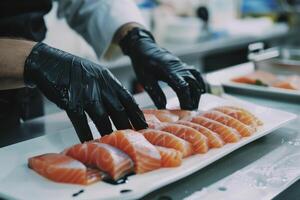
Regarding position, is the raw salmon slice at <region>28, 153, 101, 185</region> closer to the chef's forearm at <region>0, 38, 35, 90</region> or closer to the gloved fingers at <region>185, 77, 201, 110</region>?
the chef's forearm at <region>0, 38, 35, 90</region>

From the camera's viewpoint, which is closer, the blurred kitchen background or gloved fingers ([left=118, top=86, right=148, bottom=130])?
gloved fingers ([left=118, top=86, right=148, bottom=130])

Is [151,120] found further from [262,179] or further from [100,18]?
[100,18]

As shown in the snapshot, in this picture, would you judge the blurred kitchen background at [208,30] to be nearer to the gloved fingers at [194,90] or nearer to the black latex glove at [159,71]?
the black latex glove at [159,71]

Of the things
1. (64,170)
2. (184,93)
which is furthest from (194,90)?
(64,170)

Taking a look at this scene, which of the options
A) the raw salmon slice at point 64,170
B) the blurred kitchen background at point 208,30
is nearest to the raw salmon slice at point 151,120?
the raw salmon slice at point 64,170

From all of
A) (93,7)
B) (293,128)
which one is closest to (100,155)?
(293,128)

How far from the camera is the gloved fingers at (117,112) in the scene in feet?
4.36

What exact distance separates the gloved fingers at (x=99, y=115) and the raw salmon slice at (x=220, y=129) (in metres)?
0.29

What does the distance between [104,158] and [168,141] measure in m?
0.21

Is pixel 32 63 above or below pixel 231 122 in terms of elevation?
above

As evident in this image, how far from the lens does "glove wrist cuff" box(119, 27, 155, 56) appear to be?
6.02 feet

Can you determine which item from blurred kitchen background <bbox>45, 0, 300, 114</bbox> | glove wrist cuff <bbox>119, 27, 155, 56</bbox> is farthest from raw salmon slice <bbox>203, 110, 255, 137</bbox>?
blurred kitchen background <bbox>45, 0, 300, 114</bbox>

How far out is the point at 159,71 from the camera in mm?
1701

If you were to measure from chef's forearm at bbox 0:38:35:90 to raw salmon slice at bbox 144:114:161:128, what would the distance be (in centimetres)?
41
